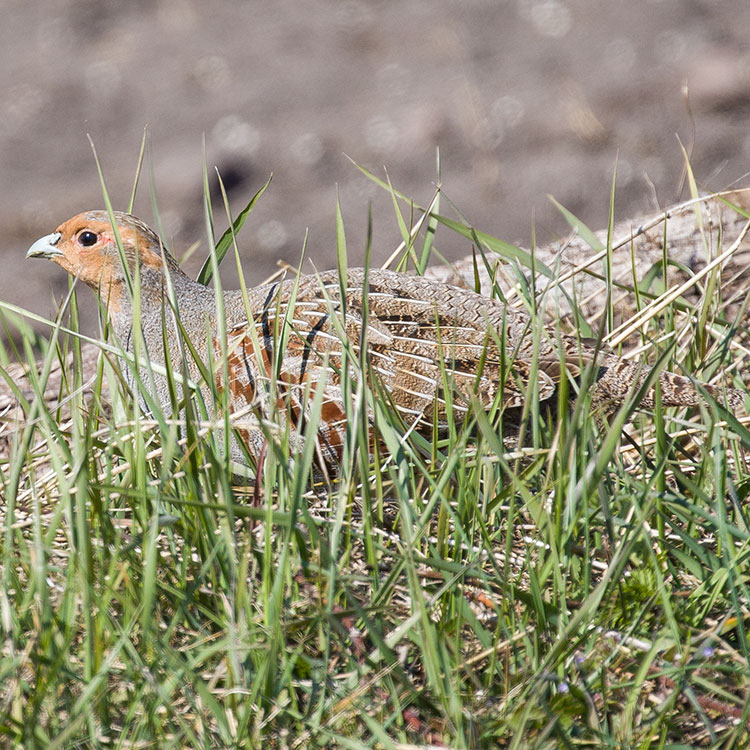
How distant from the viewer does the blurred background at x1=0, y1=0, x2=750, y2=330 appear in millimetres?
5695

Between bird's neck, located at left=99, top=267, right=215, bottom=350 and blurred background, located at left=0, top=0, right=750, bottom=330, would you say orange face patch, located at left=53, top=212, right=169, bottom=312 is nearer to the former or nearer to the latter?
bird's neck, located at left=99, top=267, right=215, bottom=350

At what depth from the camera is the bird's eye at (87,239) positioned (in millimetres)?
3344

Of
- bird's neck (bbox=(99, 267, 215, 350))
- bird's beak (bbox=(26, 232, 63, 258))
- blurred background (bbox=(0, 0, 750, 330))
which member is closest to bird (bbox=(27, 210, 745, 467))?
bird's neck (bbox=(99, 267, 215, 350))

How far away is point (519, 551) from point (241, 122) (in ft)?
15.5

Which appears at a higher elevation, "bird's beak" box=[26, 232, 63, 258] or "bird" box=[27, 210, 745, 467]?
"bird's beak" box=[26, 232, 63, 258]

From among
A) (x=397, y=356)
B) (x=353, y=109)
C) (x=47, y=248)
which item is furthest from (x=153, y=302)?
(x=353, y=109)

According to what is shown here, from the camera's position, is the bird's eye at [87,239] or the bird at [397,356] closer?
the bird at [397,356]

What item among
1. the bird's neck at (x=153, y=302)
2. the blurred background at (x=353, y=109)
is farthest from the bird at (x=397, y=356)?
the blurred background at (x=353, y=109)

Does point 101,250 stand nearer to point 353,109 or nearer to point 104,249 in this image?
point 104,249

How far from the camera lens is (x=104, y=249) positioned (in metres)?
3.31

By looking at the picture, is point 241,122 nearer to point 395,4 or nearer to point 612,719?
point 395,4

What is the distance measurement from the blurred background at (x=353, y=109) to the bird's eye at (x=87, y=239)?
6.49 ft

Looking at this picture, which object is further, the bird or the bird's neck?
the bird's neck

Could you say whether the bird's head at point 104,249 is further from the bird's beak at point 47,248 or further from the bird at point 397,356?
the bird at point 397,356
